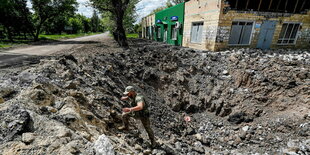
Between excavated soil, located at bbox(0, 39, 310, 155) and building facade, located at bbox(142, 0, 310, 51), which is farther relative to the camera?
building facade, located at bbox(142, 0, 310, 51)

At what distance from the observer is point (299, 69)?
8.02 metres

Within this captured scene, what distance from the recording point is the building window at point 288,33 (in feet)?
43.8

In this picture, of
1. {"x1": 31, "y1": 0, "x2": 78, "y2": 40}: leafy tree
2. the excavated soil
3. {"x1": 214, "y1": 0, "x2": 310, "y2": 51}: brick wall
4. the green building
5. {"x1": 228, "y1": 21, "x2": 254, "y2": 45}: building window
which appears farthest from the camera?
{"x1": 31, "y1": 0, "x2": 78, "y2": 40}: leafy tree

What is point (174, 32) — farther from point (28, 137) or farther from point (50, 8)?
point (50, 8)

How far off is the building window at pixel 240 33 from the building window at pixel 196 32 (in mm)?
2652

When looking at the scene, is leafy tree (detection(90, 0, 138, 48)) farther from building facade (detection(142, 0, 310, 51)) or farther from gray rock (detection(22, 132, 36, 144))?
gray rock (detection(22, 132, 36, 144))

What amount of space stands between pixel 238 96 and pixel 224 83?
1.16 m

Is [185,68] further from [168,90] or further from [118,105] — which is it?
[118,105]

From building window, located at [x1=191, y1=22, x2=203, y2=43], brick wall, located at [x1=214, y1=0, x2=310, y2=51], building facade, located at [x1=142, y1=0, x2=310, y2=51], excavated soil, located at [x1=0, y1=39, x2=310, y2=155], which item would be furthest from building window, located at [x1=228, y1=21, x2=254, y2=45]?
building window, located at [x1=191, y1=22, x2=203, y2=43]

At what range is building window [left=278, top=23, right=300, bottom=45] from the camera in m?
13.3

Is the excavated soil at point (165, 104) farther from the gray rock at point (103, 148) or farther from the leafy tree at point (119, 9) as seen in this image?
the leafy tree at point (119, 9)

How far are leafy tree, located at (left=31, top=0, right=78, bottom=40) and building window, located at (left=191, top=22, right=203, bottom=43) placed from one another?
2105 cm

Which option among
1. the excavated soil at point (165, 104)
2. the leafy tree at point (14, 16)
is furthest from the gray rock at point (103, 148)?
the leafy tree at point (14, 16)

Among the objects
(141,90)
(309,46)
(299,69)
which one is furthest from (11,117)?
(309,46)
